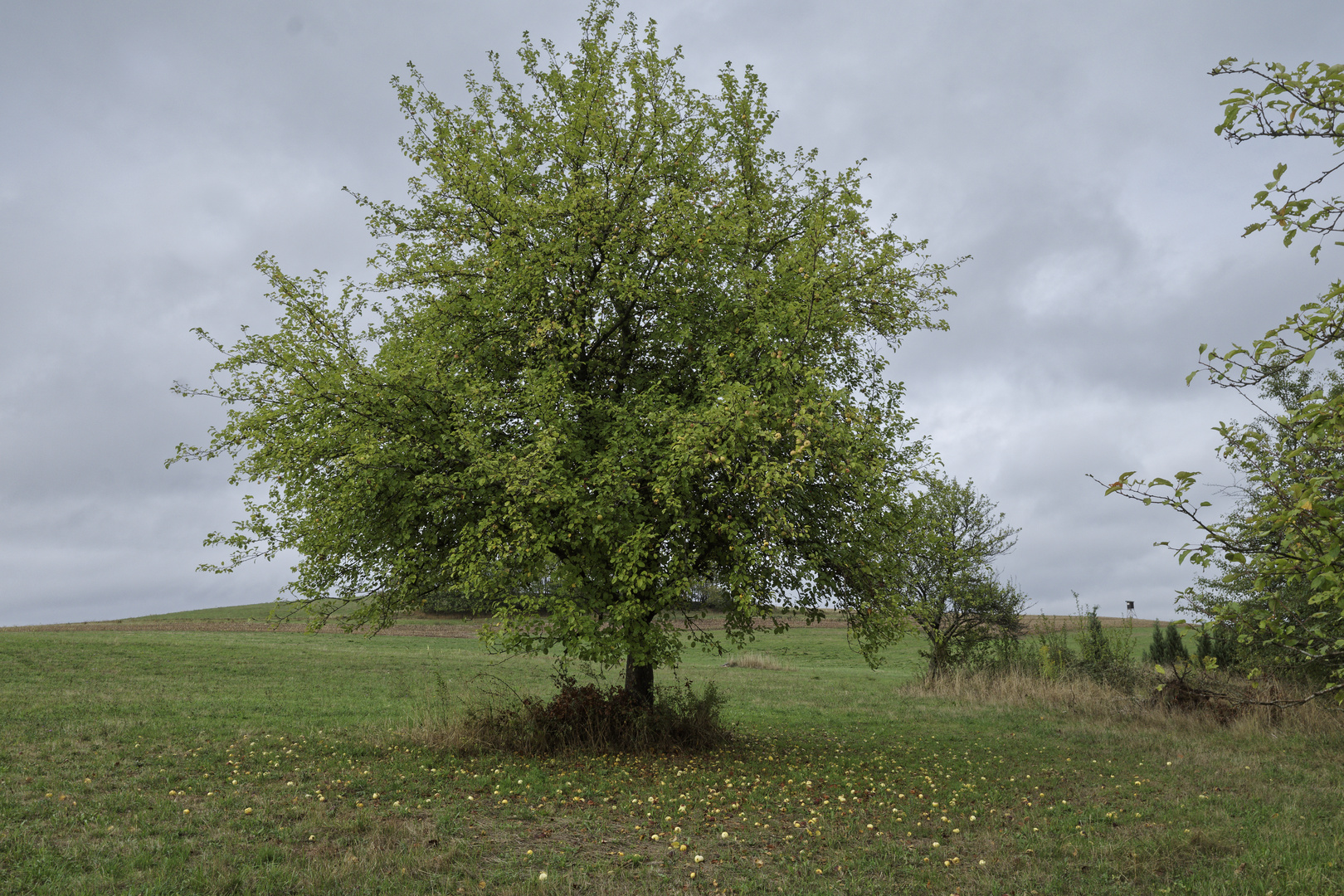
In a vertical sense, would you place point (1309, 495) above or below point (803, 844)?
above

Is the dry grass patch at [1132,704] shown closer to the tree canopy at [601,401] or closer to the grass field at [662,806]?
the grass field at [662,806]

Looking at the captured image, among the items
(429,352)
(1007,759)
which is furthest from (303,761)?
(1007,759)

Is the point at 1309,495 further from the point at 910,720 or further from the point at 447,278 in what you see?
the point at 910,720

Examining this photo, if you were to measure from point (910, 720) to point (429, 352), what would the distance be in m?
15.3

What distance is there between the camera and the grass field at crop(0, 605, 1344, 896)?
764 cm

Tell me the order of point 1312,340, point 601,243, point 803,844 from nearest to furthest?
1. point 1312,340
2. point 803,844
3. point 601,243

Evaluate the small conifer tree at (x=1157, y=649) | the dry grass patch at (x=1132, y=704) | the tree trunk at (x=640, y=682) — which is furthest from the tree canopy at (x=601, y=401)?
the small conifer tree at (x=1157, y=649)

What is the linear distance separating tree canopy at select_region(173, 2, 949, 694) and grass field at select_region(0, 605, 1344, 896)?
93.6 inches

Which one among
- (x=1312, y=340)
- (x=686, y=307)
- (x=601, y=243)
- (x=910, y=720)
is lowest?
(x=910, y=720)

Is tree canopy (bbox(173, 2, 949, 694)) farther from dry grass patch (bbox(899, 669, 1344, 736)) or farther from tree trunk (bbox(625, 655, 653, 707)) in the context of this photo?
dry grass patch (bbox(899, 669, 1344, 736))

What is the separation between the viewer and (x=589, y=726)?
13.9 m

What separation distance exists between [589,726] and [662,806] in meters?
3.79

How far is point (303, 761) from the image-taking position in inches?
492

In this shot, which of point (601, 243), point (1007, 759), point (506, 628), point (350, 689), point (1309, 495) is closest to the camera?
point (1309, 495)
